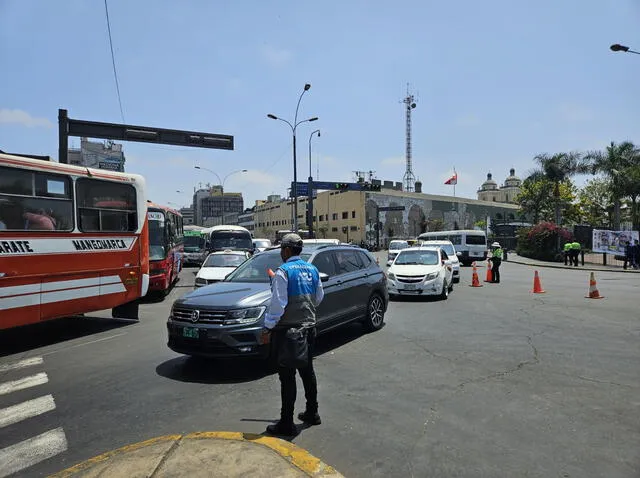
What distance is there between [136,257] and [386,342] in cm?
567

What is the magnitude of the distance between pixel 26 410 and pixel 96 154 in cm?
6036

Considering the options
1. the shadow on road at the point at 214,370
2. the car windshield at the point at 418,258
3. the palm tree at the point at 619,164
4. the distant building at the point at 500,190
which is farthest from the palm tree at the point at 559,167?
the distant building at the point at 500,190

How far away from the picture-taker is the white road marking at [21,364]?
6.74 meters

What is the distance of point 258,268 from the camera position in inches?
291

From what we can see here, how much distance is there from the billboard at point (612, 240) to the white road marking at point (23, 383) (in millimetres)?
31774

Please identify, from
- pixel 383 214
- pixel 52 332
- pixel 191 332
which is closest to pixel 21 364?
pixel 52 332

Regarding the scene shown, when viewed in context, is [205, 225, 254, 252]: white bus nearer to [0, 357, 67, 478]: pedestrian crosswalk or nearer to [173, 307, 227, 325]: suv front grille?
[0, 357, 67, 478]: pedestrian crosswalk

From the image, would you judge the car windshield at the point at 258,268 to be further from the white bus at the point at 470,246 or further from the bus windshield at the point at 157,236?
the white bus at the point at 470,246

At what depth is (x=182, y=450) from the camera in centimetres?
368

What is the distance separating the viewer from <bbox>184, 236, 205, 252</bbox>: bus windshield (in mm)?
32094

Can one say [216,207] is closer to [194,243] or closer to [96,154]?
[96,154]

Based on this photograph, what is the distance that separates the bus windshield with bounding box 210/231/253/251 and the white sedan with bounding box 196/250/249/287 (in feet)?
34.8

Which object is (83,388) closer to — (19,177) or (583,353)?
(19,177)

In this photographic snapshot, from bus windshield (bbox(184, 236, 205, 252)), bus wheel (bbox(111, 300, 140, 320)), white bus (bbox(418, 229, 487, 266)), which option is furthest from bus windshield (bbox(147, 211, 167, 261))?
white bus (bbox(418, 229, 487, 266))
